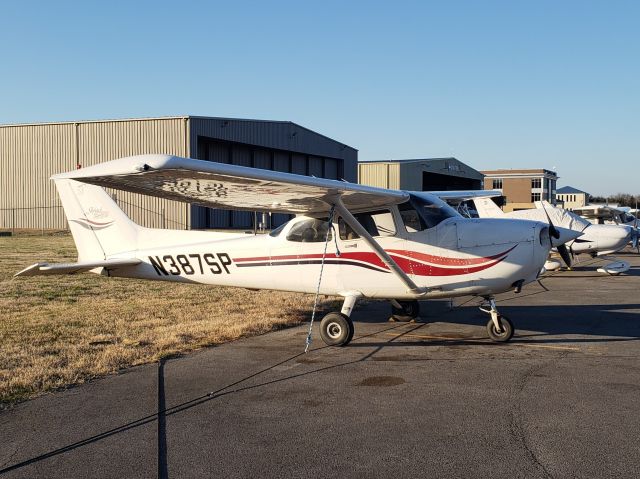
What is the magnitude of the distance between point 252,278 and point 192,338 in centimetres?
135

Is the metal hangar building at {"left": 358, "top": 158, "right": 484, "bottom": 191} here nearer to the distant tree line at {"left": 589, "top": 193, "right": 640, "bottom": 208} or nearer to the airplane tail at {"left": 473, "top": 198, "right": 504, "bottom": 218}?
the airplane tail at {"left": 473, "top": 198, "right": 504, "bottom": 218}

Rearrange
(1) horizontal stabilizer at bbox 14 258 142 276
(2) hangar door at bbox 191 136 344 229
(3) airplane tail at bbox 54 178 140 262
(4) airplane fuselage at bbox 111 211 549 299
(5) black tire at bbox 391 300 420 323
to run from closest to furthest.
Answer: (4) airplane fuselage at bbox 111 211 549 299, (1) horizontal stabilizer at bbox 14 258 142 276, (3) airplane tail at bbox 54 178 140 262, (5) black tire at bbox 391 300 420 323, (2) hangar door at bbox 191 136 344 229

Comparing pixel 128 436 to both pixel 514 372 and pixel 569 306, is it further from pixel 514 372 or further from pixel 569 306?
pixel 569 306

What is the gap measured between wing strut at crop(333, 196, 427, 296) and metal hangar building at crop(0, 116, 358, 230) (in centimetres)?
2557

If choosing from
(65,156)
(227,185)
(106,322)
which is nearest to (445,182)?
(65,156)

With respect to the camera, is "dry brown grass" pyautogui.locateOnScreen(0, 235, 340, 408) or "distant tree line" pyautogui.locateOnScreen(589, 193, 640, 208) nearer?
"dry brown grass" pyautogui.locateOnScreen(0, 235, 340, 408)

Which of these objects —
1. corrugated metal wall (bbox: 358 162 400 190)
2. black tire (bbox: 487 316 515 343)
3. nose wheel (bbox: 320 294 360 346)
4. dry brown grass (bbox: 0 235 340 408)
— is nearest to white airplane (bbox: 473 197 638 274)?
dry brown grass (bbox: 0 235 340 408)

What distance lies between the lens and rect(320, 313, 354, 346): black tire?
8.22 m

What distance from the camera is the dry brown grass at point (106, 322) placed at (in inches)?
269

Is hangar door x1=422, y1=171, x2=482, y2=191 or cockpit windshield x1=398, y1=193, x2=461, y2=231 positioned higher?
hangar door x1=422, y1=171, x2=482, y2=191

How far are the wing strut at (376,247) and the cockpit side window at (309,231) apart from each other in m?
0.87

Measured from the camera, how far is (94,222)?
9867mm

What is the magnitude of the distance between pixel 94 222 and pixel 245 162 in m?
29.4

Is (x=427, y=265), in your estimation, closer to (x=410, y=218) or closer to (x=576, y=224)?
(x=410, y=218)
